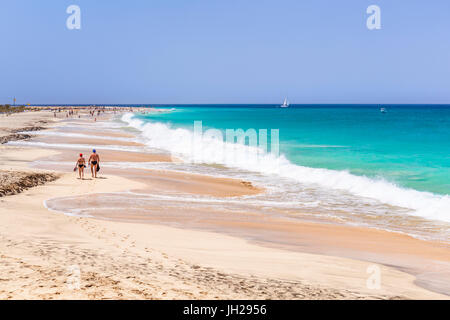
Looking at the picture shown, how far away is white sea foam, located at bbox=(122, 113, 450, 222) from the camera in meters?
16.4

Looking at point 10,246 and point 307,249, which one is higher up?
point 10,246

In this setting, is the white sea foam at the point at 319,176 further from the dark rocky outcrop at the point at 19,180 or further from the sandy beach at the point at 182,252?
the dark rocky outcrop at the point at 19,180

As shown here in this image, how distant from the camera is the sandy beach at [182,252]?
6750 millimetres

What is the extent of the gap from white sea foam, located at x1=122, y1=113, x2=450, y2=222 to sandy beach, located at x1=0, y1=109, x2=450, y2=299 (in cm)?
484

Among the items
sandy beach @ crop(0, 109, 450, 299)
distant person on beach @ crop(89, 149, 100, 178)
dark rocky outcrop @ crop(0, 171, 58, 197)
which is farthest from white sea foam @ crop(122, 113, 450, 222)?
dark rocky outcrop @ crop(0, 171, 58, 197)

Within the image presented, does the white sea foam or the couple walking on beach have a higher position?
the couple walking on beach

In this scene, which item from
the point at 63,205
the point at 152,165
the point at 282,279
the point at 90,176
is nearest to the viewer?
→ the point at 282,279

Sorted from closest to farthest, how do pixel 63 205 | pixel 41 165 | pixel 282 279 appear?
pixel 282 279 → pixel 63 205 → pixel 41 165

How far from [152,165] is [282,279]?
64.1ft
